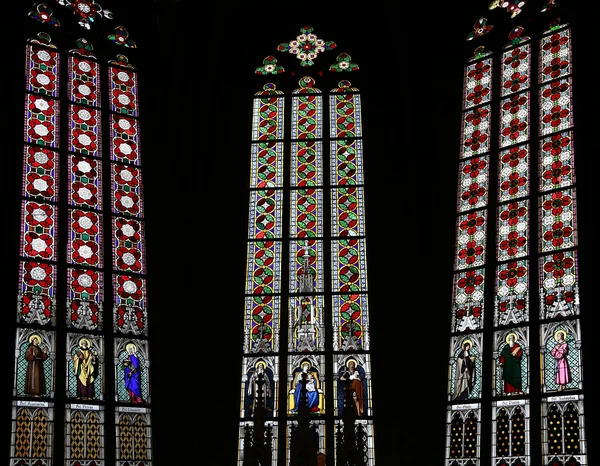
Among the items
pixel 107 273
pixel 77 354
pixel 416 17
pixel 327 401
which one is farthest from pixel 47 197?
pixel 416 17

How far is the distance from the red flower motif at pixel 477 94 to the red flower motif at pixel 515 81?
282mm

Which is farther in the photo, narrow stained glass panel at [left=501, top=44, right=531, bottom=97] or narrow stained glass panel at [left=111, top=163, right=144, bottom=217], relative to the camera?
narrow stained glass panel at [left=501, top=44, right=531, bottom=97]

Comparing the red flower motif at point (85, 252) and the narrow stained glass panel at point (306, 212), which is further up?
the narrow stained glass panel at point (306, 212)

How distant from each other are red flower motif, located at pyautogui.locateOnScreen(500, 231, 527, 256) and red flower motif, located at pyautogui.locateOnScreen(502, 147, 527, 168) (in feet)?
3.24

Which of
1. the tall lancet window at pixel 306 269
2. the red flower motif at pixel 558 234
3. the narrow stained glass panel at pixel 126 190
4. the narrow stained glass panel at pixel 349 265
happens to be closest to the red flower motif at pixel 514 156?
the red flower motif at pixel 558 234

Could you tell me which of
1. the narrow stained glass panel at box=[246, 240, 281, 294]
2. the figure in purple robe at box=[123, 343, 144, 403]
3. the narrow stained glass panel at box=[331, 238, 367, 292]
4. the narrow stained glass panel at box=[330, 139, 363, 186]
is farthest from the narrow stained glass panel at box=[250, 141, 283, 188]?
the figure in purple robe at box=[123, 343, 144, 403]

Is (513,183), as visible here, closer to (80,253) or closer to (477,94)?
(477,94)

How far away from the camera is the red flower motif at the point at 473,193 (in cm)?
1408

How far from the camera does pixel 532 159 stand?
13.8 m

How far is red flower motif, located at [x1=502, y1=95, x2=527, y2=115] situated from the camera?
563 inches

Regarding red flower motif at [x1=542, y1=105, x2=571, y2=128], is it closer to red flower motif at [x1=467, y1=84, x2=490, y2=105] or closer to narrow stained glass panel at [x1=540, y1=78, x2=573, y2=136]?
narrow stained glass panel at [x1=540, y1=78, x2=573, y2=136]

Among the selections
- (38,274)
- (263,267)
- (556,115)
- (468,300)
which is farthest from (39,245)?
(556,115)

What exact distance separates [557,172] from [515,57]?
2029 mm

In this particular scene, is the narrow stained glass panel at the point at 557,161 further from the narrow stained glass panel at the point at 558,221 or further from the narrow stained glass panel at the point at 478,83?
the narrow stained glass panel at the point at 478,83
